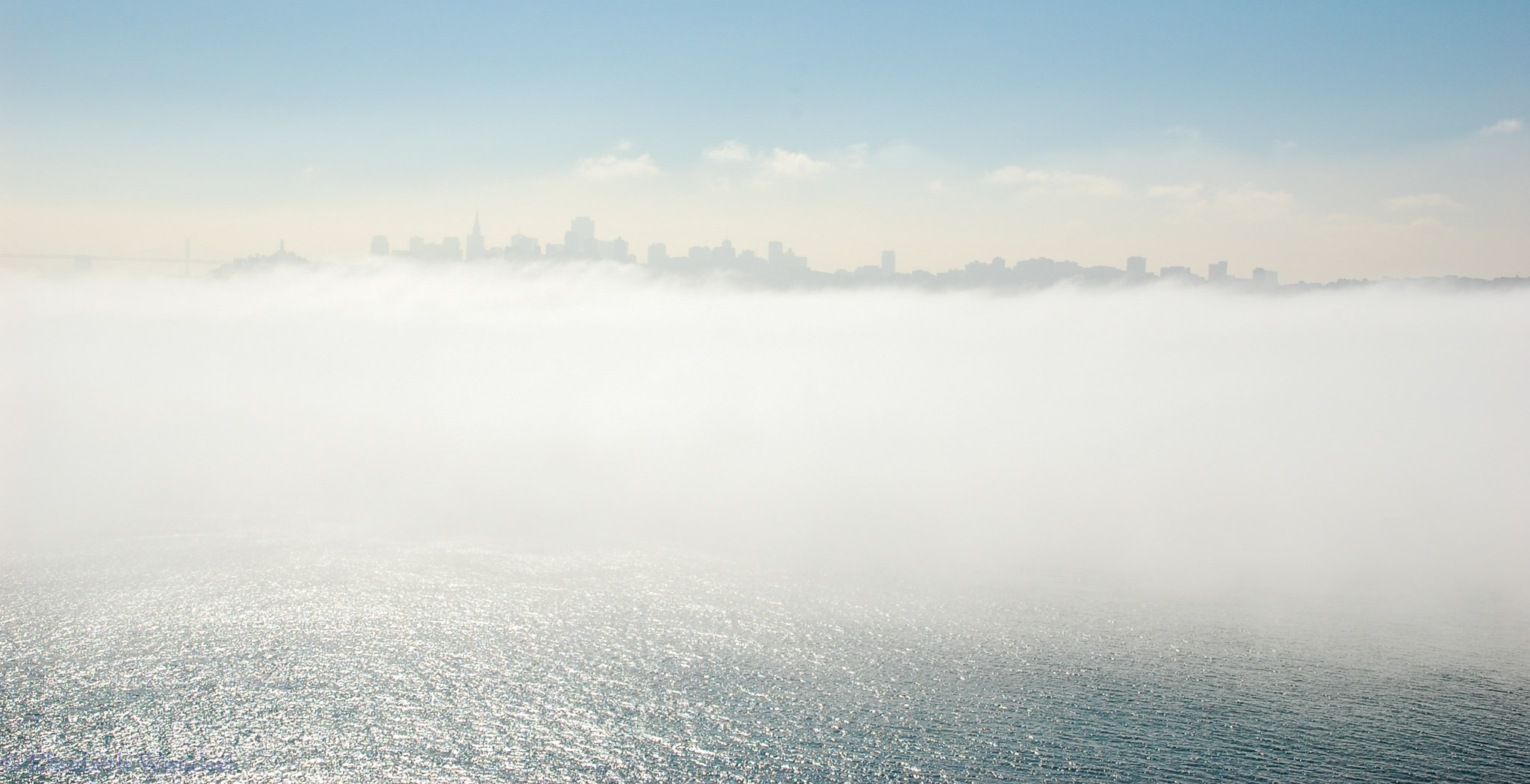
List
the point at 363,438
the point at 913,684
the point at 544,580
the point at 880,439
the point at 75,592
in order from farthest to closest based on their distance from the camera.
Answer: the point at 880,439 < the point at 363,438 < the point at 544,580 < the point at 75,592 < the point at 913,684

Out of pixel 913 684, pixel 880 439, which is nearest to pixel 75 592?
pixel 913 684

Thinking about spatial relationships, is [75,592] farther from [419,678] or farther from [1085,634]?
[1085,634]

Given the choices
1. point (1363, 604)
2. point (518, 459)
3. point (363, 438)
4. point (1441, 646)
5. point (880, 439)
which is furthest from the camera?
point (880, 439)

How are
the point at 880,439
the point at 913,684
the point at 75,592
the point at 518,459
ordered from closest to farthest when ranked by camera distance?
the point at 913,684
the point at 75,592
the point at 518,459
the point at 880,439

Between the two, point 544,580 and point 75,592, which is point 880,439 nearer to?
point 544,580

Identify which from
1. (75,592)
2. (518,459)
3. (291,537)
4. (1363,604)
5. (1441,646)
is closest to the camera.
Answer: (1441,646)

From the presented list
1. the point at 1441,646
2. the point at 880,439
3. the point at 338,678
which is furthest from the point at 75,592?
the point at 880,439

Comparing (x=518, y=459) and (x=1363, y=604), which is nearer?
(x=1363, y=604)
